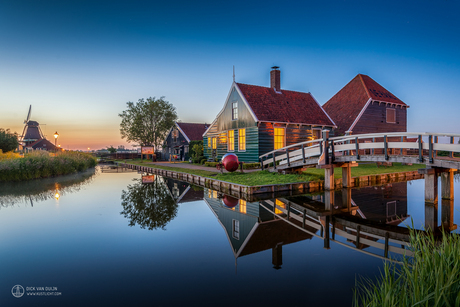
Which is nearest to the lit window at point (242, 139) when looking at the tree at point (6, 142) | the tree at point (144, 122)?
the tree at point (6, 142)

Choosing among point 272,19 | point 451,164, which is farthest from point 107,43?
point 451,164

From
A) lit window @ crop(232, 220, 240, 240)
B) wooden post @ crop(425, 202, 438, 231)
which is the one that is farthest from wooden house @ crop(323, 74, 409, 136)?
lit window @ crop(232, 220, 240, 240)

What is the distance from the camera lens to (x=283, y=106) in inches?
859

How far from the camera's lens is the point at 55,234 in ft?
→ 22.8

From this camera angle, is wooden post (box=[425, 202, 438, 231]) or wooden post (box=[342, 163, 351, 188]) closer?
wooden post (box=[425, 202, 438, 231])

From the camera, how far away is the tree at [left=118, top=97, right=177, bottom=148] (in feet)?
163

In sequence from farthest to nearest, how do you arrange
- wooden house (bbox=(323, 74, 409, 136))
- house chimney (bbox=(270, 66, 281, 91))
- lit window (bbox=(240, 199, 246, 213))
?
1. wooden house (bbox=(323, 74, 409, 136))
2. house chimney (bbox=(270, 66, 281, 91))
3. lit window (bbox=(240, 199, 246, 213))

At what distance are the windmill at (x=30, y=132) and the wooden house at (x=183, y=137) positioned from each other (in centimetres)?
5744

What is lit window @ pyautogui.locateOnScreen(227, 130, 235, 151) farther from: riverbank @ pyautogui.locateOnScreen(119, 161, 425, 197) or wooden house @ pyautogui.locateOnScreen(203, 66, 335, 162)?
riverbank @ pyautogui.locateOnScreen(119, 161, 425, 197)

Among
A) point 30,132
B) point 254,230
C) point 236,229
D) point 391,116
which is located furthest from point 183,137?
point 30,132

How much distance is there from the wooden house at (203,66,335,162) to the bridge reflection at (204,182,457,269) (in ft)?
28.8

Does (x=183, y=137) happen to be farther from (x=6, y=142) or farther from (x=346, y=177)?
(x=346, y=177)

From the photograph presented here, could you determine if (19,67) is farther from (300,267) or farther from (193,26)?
(300,267)

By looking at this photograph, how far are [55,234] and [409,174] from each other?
19.9 meters
